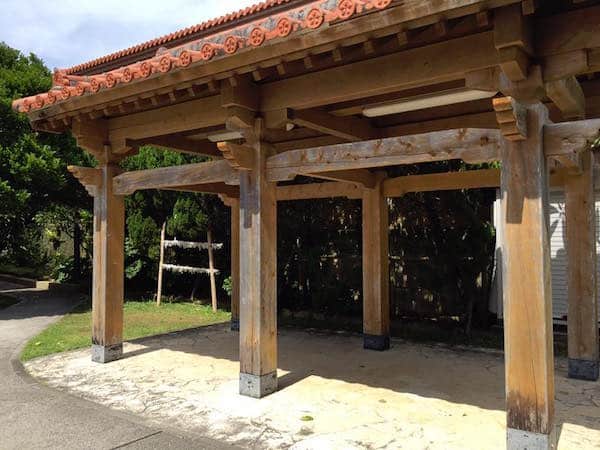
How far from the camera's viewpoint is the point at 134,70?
14.8 ft

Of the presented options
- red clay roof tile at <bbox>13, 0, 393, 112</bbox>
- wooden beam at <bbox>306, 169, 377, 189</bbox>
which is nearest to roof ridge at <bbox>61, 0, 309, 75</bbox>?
red clay roof tile at <bbox>13, 0, 393, 112</bbox>

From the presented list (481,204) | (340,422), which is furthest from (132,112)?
(481,204)

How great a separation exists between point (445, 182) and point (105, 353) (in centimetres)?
497

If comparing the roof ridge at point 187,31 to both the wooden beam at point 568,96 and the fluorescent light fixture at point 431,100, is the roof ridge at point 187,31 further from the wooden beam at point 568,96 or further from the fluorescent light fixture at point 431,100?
the wooden beam at point 568,96

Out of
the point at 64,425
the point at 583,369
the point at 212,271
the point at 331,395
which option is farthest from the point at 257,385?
the point at 212,271

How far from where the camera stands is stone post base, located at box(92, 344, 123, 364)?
624 cm

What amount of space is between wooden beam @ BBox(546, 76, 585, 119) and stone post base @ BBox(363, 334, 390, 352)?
3.82 metres

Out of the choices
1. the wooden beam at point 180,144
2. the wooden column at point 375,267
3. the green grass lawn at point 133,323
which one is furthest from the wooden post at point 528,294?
the green grass lawn at point 133,323

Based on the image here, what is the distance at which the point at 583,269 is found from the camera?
528 centimetres

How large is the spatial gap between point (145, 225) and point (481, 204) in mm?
7718

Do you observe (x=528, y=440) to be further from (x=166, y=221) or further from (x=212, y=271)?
(x=166, y=221)

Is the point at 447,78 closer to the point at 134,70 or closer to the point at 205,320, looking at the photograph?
the point at 134,70

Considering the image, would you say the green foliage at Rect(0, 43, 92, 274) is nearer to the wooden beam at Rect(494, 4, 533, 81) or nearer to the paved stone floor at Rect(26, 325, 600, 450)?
the paved stone floor at Rect(26, 325, 600, 450)

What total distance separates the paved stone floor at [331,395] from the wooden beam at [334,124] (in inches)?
108
